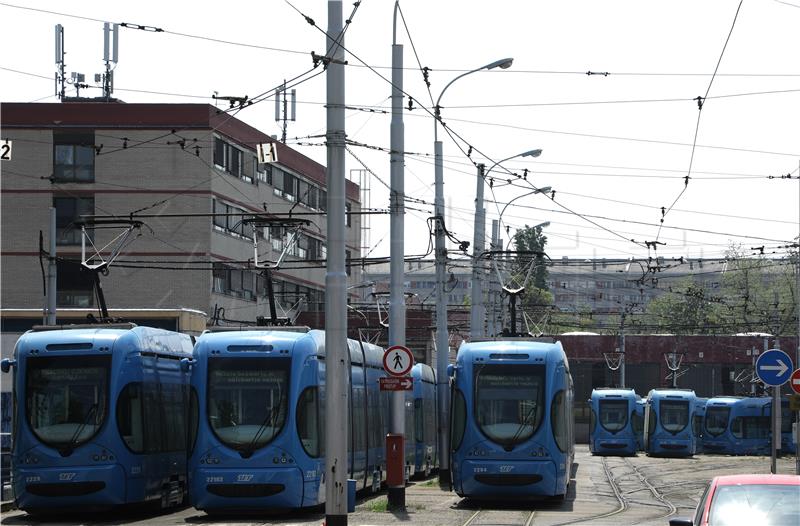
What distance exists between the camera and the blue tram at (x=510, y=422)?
24.0m

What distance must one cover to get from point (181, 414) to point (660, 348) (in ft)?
186

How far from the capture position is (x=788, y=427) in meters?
57.6

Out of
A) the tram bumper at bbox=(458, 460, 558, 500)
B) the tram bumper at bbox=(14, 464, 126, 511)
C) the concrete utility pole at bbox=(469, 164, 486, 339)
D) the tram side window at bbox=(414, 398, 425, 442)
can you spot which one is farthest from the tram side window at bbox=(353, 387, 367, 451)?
the concrete utility pole at bbox=(469, 164, 486, 339)

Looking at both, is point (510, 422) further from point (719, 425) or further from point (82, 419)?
point (719, 425)

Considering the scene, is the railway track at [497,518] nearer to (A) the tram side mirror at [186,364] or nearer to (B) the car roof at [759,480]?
(A) the tram side mirror at [186,364]

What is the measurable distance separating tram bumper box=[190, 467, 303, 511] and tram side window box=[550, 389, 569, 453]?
5.49 metres

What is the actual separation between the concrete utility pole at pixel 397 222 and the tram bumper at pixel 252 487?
3.28 m

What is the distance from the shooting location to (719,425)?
5950 centimetres

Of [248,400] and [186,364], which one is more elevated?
[186,364]

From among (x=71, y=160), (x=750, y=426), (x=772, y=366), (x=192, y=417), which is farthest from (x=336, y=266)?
(x=750, y=426)

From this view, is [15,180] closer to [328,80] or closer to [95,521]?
[95,521]

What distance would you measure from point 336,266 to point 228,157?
38113 mm

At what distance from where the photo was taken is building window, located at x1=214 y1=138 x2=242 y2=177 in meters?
54.0

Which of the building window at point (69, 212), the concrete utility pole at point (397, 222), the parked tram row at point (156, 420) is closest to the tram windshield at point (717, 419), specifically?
the building window at point (69, 212)
